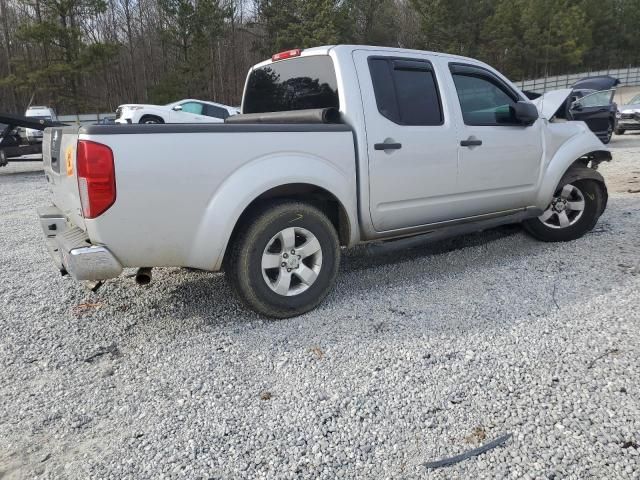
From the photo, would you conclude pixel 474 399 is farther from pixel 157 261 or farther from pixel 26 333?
pixel 26 333

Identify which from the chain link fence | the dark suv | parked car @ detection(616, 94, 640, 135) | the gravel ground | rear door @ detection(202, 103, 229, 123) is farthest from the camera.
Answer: the chain link fence

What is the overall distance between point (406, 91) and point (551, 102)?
2.00 metres

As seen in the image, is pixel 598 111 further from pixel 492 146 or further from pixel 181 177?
pixel 181 177

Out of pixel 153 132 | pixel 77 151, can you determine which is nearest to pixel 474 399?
pixel 153 132

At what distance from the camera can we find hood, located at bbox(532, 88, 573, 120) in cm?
512

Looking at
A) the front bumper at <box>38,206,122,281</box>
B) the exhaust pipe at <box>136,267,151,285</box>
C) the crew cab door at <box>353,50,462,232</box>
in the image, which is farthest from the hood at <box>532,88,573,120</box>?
the front bumper at <box>38,206,122,281</box>

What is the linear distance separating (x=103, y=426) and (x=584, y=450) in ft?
7.33

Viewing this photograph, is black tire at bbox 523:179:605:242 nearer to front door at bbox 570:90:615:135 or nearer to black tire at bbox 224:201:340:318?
black tire at bbox 224:201:340:318

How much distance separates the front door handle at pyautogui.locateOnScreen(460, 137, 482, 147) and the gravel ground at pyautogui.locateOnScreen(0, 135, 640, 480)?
111 centimetres

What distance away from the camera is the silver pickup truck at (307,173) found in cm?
310

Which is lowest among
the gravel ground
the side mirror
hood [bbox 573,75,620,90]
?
the gravel ground

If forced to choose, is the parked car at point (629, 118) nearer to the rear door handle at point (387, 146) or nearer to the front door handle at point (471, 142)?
the front door handle at point (471, 142)

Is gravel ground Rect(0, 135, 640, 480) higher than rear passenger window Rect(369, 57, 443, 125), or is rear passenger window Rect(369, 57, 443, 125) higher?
rear passenger window Rect(369, 57, 443, 125)

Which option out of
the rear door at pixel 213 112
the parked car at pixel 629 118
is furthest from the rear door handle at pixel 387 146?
the parked car at pixel 629 118
